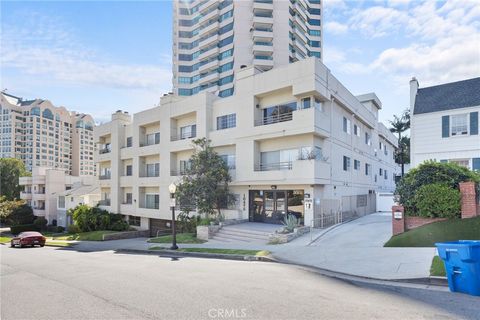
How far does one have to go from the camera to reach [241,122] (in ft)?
84.9

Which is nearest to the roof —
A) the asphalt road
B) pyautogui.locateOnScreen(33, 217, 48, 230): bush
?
the asphalt road

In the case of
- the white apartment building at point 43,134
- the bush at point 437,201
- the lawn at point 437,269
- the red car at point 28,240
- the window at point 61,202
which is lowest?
the red car at point 28,240

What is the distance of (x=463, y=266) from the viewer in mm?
7609

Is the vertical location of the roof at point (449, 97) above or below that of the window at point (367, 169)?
above

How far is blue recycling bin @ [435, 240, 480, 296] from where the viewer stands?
7465 mm

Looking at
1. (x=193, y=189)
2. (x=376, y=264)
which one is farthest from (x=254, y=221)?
(x=376, y=264)

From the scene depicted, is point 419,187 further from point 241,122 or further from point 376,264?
point 241,122

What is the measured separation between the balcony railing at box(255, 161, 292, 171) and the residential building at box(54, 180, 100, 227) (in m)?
27.5

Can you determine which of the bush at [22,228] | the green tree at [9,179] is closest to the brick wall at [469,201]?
the bush at [22,228]

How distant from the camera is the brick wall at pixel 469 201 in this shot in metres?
14.7

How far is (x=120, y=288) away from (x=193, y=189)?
50.2 feet

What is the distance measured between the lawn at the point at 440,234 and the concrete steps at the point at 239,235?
7.32m

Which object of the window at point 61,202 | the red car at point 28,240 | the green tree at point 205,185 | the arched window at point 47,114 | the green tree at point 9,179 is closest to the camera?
the green tree at point 205,185

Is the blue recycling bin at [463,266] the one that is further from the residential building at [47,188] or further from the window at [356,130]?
the residential building at [47,188]
